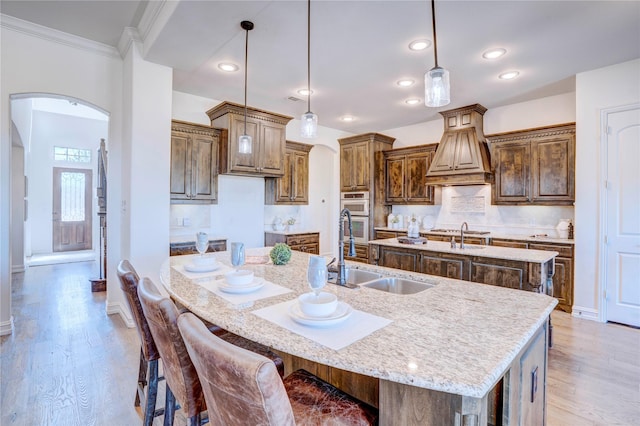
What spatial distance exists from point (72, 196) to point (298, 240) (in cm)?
698

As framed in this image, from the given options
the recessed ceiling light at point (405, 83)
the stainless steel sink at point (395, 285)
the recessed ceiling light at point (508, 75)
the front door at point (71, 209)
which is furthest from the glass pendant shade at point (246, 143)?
the front door at point (71, 209)

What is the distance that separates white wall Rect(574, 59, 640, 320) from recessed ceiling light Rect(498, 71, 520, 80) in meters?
0.75

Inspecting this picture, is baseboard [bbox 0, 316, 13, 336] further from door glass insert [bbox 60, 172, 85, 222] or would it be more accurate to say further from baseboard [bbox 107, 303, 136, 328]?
door glass insert [bbox 60, 172, 85, 222]

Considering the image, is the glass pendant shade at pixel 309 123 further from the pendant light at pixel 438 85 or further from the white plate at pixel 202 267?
the white plate at pixel 202 267

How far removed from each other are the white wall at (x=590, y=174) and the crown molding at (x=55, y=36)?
564cm

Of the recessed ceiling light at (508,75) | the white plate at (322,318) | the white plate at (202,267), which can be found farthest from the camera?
the recessed ceiling light at (508,75)

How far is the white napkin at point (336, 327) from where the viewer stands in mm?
1042

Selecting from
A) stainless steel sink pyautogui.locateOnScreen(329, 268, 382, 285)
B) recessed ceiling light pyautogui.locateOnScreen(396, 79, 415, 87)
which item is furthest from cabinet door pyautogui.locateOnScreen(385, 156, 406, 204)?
stainless steel sink pyautogui.locateOnScreen(329, 268, 382, 285)

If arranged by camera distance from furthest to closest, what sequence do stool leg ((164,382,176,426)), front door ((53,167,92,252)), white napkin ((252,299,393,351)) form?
front door ((53,167,92,252)), stool leg ((164,382,176,426)), white napkin ((252,299,393,351))

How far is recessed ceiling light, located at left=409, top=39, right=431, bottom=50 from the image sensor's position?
9.98 ft

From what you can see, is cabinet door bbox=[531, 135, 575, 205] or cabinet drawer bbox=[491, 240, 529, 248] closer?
cabinet door bbox=[531, 135, 575, 205]

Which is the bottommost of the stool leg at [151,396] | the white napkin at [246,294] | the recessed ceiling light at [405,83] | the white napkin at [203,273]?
the stool leg at [151,396]

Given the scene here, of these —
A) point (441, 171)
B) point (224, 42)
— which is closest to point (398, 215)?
point (441, 171)

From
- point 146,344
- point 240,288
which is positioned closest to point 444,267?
point 240,288
